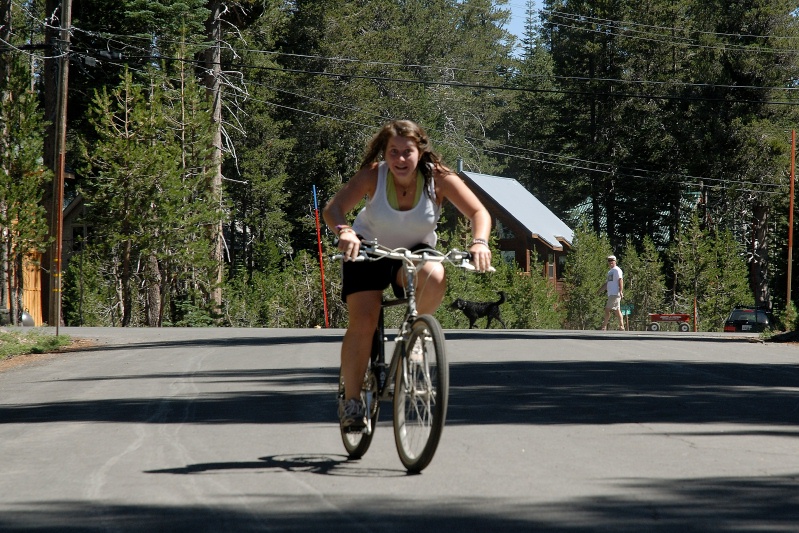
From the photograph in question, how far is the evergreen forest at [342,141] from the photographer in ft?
107

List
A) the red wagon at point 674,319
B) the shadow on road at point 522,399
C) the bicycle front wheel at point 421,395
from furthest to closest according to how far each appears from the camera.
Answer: the red wagon at point 674,319, the shadow on road at point 522,399, the bicycle front wheel at point 421,395

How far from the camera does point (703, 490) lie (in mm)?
5605

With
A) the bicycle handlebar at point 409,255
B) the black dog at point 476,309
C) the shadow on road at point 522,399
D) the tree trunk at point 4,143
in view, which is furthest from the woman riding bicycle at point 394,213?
the black dog at point 476,309

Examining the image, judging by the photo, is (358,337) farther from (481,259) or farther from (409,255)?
(481,259)

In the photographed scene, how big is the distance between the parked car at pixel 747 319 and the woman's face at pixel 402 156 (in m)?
37.2

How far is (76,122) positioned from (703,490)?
4090 cm

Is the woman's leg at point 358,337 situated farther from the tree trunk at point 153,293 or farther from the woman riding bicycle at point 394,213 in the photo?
the tree trunk at point 153,293

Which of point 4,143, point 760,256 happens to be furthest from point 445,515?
point 760,256

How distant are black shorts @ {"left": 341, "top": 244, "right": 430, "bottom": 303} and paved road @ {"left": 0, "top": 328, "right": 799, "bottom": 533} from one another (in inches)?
36.5

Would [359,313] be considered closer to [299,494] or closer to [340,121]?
[299,494]

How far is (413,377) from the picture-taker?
20.0ft

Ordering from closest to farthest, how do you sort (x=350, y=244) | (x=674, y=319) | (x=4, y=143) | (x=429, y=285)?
1. (x=350, y=244)
2. (x=429, y=285)
3. (x=4, y=143)
4. (x=674, y=319)

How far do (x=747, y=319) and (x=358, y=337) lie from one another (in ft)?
125

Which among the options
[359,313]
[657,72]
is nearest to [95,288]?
[359,313]
